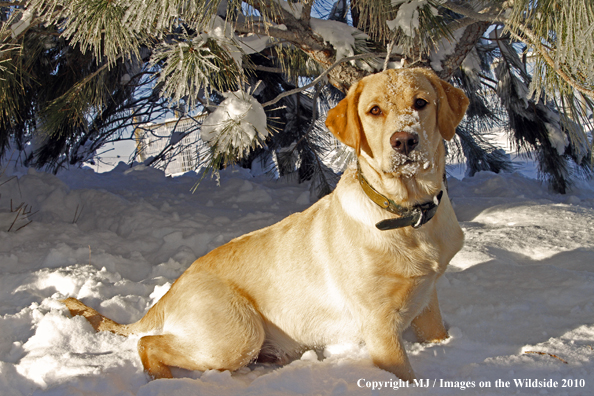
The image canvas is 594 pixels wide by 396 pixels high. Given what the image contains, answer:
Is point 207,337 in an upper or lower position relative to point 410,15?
lower

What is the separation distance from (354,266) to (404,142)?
23.3 inches

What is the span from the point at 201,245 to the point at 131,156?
463 centimetres

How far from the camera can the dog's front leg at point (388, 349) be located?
1646mm

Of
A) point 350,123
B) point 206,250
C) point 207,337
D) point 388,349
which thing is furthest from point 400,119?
point 206,250

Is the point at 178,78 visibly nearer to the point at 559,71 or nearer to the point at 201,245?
the point at 201,245

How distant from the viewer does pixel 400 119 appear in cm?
165

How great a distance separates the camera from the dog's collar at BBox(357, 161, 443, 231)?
66.9 inches

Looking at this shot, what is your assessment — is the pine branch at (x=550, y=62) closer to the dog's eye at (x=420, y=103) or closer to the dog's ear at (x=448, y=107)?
the dog's ear at (x=448, y=107)

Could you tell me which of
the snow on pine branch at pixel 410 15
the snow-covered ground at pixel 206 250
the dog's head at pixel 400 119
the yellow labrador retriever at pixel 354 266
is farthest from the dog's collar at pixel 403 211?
the snow on pine branch at pixel 410 15

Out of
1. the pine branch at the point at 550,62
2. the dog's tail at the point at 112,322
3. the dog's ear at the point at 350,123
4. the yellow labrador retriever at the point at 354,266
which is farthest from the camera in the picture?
the dog's tail at the point at 112,322

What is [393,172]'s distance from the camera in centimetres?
168

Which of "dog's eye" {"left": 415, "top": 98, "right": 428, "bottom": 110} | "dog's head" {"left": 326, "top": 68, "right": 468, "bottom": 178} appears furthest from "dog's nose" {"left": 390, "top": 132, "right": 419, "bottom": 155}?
"dog's eye" {"left": 415, "top": 98, "right": 428, "bottom": 110}

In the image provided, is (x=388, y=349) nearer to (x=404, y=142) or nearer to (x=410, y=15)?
(x=404, y=142)

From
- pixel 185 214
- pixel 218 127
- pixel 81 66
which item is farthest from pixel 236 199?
pixel 218 127
